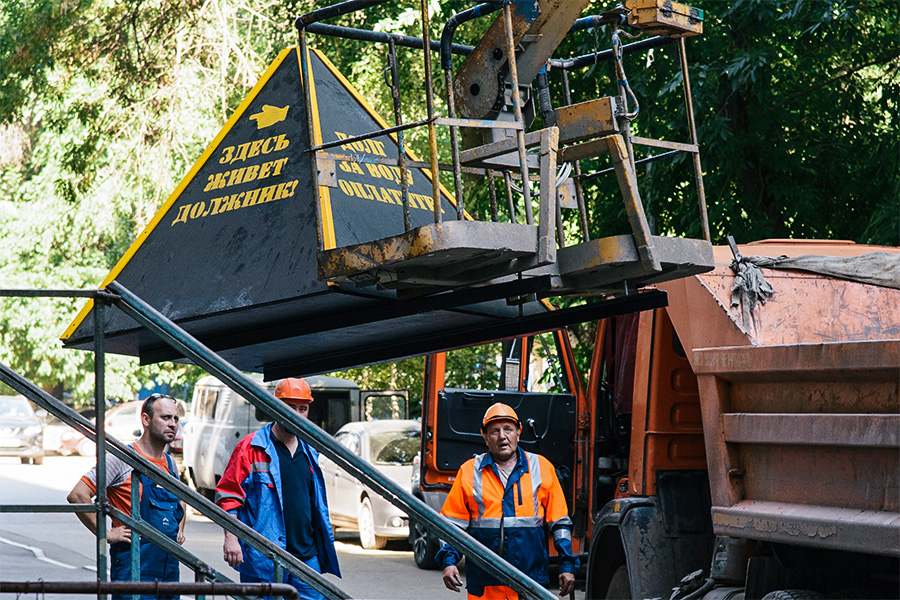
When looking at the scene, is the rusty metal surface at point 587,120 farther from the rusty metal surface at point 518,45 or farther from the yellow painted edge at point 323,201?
the yellow painted edge at point 323,201

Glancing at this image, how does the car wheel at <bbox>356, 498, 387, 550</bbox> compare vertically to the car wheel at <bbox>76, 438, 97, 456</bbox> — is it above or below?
below

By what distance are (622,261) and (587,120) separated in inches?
31.3

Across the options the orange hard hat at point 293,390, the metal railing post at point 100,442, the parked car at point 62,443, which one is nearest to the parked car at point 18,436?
the parked car at point 62,443

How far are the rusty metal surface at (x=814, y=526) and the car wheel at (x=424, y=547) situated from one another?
291 inches

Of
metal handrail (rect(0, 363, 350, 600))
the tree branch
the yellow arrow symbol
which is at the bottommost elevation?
A: metal handrail (rect(0, 363, 350, 600))

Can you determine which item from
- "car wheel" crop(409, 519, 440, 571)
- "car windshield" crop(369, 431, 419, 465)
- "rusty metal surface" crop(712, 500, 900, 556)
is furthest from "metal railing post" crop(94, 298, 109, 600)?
"car windshield" crop(369, 431, 419, 465)

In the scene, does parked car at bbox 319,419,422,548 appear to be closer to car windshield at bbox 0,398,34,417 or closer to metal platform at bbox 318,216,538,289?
metal platform at bbox 318,216,538,289

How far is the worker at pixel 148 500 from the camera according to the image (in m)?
5.63

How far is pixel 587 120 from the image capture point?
15.7ft

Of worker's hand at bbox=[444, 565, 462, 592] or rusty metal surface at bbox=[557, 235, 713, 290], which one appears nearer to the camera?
rusty metal surface at bbox=[557, 235, 713, 290]

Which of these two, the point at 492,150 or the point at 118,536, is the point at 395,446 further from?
the point at 492,150

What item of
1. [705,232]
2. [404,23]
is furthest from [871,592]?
[404,23]

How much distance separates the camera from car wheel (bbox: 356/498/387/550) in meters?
14.4

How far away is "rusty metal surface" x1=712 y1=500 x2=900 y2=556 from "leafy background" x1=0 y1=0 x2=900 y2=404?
7.64 ft
